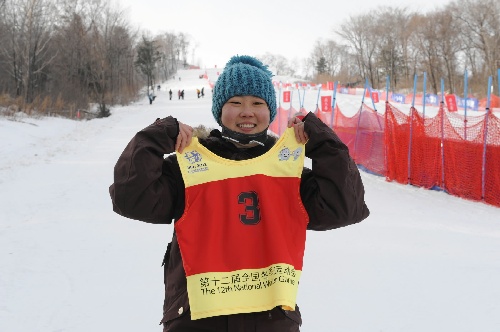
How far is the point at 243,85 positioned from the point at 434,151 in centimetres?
880

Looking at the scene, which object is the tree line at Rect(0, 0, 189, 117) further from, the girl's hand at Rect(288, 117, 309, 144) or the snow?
the girl's hand at Rect(288, 117, 309, 144)

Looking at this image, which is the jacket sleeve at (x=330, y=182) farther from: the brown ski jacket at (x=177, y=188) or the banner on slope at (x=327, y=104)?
the banner on slope at (x=327, y=104)

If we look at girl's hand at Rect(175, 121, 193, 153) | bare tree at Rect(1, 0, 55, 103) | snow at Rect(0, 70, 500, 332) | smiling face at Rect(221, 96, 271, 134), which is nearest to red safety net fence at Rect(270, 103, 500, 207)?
snow at Rect(0, 70, 500, 332)

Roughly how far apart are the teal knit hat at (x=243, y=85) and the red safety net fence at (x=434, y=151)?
24.6 ft

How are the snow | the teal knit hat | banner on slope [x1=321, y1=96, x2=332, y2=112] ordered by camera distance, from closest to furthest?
the teal knit hat, the snow, banner on slope [x1=321, y1=96, x2=332, y2=112]

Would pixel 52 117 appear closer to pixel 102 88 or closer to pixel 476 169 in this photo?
pixel 102 88

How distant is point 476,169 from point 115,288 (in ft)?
24.1

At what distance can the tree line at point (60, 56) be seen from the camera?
97.7ft

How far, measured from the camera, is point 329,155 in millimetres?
1705

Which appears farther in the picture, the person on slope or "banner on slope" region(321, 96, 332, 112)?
"banner on slope" region(321, 96, 332, 112)

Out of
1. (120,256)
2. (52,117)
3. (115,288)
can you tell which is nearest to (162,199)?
(115,288)

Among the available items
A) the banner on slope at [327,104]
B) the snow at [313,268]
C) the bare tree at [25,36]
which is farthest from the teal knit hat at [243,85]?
the bare tree at [25,36]

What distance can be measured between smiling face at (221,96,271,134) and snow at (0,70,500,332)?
2.07m

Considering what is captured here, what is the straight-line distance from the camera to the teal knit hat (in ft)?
6.13
